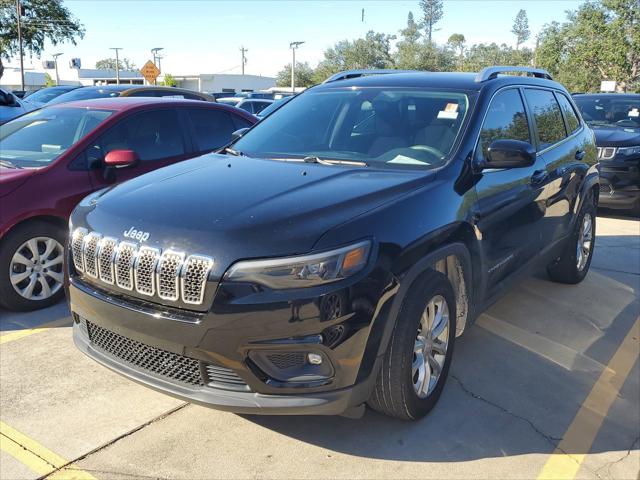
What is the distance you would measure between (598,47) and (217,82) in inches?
1886

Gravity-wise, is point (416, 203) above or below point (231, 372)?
above

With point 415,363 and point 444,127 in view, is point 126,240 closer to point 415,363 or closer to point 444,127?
point 415,363

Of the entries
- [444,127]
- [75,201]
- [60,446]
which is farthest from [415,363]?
[75,201]

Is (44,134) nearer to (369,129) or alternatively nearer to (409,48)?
(369,129)

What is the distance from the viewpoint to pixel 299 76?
78.8 metres

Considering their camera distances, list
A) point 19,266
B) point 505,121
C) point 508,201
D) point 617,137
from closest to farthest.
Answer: point 508,201
point 505,121
point 19,266
point 617,137

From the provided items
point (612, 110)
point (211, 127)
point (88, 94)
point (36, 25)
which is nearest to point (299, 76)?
point (36, 25)

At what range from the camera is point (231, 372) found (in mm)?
2600

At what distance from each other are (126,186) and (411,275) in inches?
66.2

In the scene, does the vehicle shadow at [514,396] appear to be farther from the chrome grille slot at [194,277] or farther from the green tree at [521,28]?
the green tree at [521,28]

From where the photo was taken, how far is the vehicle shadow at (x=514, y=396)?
3033 millimetres

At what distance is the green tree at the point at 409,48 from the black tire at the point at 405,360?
72546mm

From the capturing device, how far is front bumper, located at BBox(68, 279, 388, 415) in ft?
8.19

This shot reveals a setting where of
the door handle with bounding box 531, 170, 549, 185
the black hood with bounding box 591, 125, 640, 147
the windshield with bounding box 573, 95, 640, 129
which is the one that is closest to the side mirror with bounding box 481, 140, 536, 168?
the door handle with bounding box 531, 170, 549, 185
